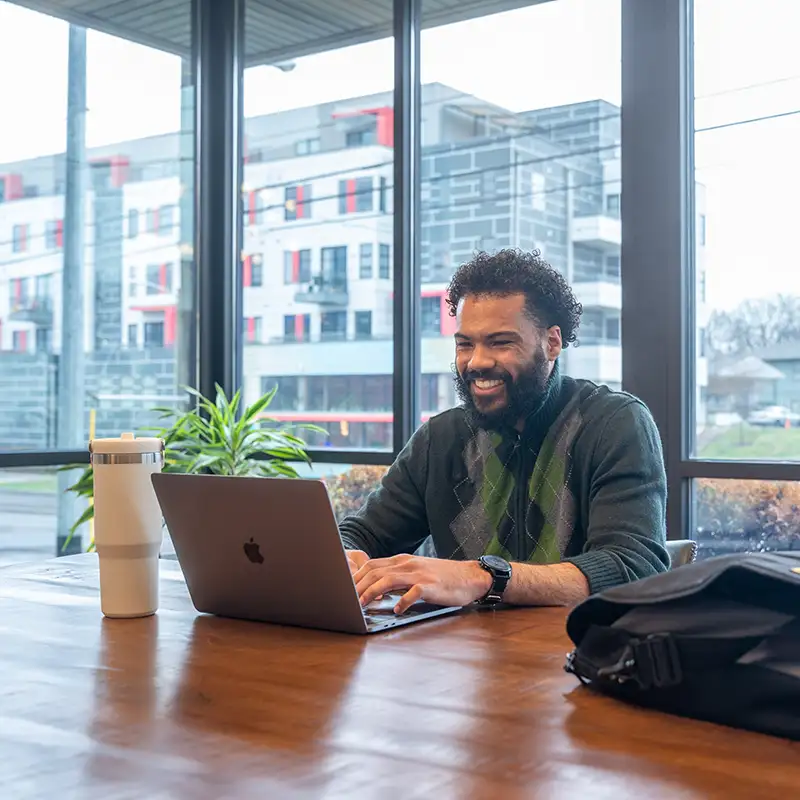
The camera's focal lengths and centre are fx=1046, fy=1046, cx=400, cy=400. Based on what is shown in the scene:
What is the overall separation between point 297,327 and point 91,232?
0.99 meters

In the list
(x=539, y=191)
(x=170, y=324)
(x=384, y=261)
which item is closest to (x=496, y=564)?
(x=539, y=191)

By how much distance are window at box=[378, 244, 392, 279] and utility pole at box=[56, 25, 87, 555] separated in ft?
4.29

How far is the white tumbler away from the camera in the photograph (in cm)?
157

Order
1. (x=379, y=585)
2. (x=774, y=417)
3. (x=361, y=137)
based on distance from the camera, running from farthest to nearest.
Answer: (x=361, y=137) → (x=774, y=417) → (x=379, y=585)

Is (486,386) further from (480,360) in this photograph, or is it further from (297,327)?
(297,327)

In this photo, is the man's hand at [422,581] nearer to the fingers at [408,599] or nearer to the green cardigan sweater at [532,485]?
the fingers at [408,599]

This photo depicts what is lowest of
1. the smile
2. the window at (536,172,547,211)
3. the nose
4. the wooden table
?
the wooden table

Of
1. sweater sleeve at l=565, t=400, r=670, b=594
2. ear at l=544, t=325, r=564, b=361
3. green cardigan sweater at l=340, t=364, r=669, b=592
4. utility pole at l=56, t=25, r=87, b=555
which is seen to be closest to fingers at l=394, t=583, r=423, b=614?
sweater sleeve at l=565, t=400, r=670, b=594

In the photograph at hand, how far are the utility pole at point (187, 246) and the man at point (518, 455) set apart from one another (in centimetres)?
270

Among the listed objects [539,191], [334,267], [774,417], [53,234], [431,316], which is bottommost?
[774,417]

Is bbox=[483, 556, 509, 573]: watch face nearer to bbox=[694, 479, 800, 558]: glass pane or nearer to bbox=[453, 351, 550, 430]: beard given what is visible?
bbox=[453, 351, 550, 430]: beard

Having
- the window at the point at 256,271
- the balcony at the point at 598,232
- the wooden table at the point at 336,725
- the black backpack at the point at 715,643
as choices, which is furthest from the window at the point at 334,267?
the black backpack at the point at 715,643

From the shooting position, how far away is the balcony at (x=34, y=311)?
4328mm

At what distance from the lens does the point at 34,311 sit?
438 centimetres
